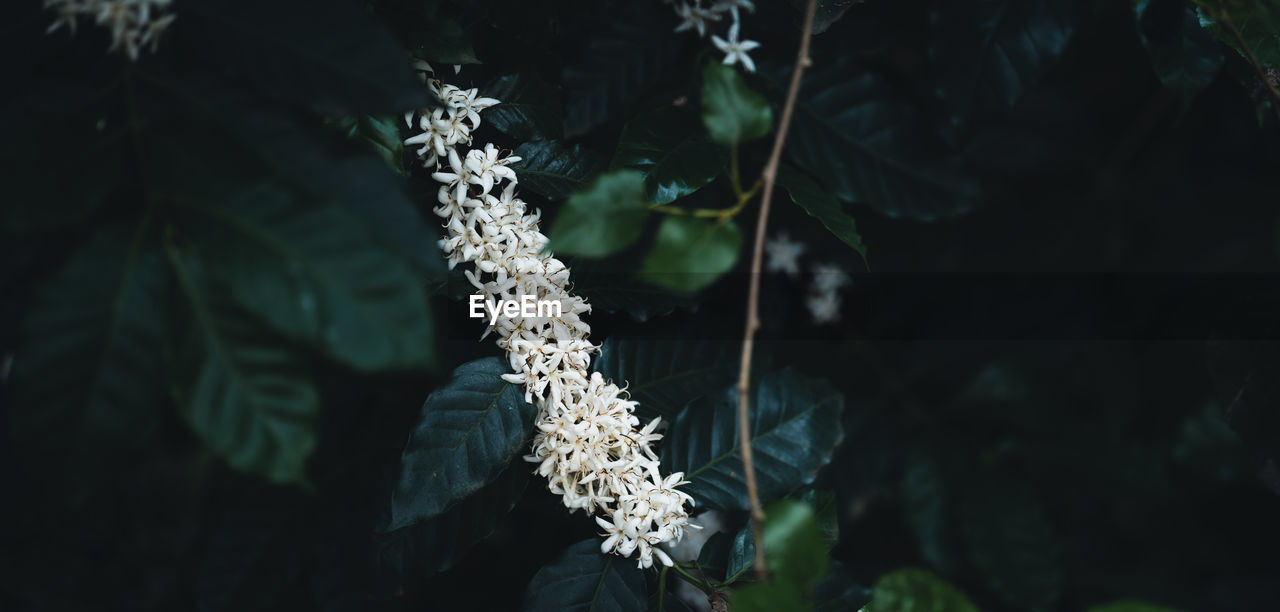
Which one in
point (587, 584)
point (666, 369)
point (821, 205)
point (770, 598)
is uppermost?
point (821, 205)

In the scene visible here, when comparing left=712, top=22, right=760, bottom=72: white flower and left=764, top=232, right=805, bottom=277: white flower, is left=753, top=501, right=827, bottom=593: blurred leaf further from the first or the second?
left=764, top=232, right=805, bottom=277: white flower

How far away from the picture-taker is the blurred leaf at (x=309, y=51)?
0.79 metres

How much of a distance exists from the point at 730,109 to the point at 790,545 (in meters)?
0.49

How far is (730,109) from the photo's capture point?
0.88m

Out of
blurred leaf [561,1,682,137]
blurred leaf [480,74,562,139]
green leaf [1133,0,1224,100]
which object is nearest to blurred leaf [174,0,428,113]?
blurred leaf [480,74,562,139]

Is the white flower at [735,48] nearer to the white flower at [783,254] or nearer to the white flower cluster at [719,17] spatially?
the white flower cluster at [719,17]

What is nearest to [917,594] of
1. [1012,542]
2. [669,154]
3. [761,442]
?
[761,442]

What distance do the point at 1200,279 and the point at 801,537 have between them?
1482mm

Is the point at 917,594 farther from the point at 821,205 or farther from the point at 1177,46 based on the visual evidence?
the point at 1177,46

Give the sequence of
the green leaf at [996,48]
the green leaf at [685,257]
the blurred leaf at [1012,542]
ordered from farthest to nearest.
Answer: the blurred leaf at [1012,542] < the green leaf at [996,48] < the green leaf at [685,257]

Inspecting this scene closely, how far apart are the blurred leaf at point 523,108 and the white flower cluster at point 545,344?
0.04m

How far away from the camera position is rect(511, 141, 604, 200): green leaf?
1.13 meters

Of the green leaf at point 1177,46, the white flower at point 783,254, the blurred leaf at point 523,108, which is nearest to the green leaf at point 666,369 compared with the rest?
the blurred leaf at point 523,108

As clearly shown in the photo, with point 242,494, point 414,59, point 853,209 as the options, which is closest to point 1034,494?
point 853,209
